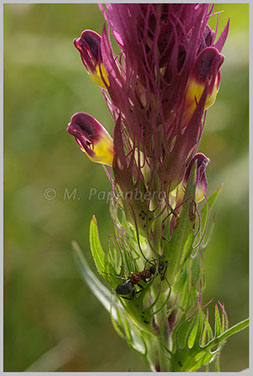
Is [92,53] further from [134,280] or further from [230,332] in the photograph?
[230,332]

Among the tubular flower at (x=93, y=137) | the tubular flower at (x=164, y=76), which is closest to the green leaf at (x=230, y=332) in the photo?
the tubular flower at (x=164, y=76)

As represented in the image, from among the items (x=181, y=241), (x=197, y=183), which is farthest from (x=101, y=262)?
(x=197, y=183)

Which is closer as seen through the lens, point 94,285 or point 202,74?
point 202,74

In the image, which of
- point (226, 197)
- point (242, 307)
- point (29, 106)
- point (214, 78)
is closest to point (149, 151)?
point (214, 78)

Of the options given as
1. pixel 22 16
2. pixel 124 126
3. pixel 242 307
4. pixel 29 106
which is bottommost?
pixel 242 307

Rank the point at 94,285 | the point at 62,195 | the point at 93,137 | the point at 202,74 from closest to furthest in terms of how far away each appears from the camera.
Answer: the point at 202,74
the point at 93,137
the point at 94,285
the point at 62,195

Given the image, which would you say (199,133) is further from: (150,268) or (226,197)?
(226,197)

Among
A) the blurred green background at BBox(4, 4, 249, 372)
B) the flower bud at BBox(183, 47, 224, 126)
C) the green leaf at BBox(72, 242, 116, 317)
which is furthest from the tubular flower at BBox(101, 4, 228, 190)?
the blurred green background at BBox(4, 4, 249, 372)
